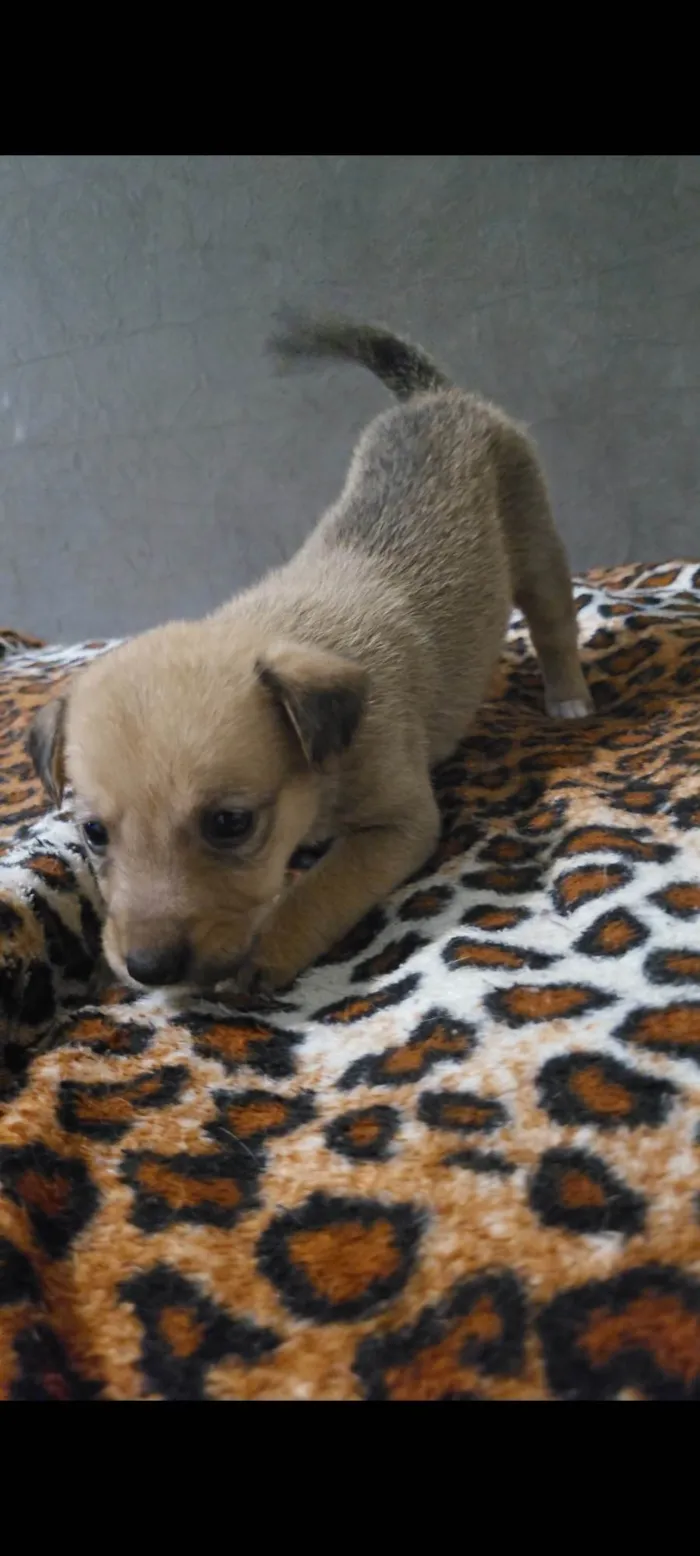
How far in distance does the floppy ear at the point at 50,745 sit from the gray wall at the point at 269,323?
2.52 metres

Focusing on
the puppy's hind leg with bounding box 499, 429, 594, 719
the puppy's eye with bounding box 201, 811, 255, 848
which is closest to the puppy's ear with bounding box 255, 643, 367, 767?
the puppy's eye with bounding box 201, 811, 255, 848

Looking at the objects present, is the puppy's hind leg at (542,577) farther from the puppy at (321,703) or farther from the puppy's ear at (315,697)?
the puppy's ear at (315,697)

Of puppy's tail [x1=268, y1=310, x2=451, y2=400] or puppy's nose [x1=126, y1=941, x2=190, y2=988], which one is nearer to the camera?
puppy's nose [x1=126, y1=941, x2=190, y2=988]

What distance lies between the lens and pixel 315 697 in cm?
162

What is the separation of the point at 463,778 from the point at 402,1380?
1.49m

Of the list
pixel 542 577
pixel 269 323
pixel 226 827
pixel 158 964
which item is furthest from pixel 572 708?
pixel 269 323

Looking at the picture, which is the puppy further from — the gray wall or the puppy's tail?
the gray wall

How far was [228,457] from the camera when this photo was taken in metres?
4.07

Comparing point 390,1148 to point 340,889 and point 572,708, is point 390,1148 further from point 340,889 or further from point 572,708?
point 572,708

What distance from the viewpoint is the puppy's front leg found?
165 centimetres

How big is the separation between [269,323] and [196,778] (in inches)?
116

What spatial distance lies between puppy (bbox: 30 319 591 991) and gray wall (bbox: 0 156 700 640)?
1.09 m
